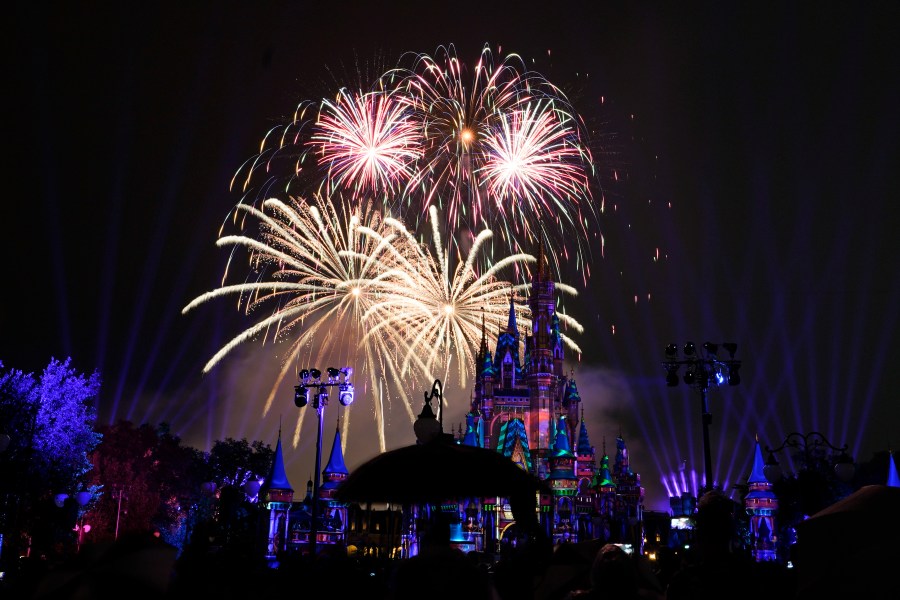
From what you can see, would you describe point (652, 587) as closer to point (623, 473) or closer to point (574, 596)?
point (574, 596)

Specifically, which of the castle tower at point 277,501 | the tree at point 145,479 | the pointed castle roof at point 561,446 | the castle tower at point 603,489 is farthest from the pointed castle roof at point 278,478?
the castle tower at point 603,489

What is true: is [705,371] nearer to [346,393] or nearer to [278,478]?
[346,393]

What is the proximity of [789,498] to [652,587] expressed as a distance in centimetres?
6805

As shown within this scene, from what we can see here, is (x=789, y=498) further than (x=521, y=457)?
No

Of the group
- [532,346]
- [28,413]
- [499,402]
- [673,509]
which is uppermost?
[532,346]

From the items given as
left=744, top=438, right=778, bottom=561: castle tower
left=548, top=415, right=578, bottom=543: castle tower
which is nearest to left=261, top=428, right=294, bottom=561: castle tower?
left=548, top=415, right=578, bottom=543: castle tower

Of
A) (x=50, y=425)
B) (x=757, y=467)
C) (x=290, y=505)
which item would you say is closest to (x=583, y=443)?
(x=757, y=467)

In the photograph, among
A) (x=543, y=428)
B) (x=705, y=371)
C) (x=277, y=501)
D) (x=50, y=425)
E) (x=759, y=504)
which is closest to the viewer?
(x=705, y=371)

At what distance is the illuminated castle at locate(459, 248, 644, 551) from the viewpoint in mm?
70938

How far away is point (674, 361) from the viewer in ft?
80.2

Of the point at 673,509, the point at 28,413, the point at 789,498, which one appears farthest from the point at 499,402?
the point at 28,413

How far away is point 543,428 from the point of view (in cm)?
8631

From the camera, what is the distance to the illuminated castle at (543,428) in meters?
70.9

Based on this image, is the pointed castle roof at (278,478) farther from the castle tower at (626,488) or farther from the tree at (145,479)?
the castle tower at (626,488)
